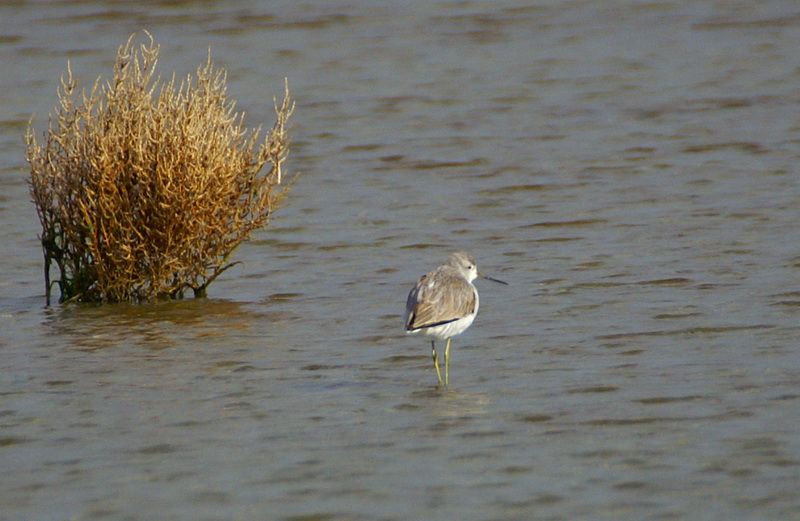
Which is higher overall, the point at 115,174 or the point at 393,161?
the point at 115,174

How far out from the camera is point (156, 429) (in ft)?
25.5

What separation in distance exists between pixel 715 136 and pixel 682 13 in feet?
28.1

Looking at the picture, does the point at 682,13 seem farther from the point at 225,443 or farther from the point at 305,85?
the point at 225,443

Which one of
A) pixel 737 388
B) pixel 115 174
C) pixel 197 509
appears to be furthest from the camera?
pixel 115 174

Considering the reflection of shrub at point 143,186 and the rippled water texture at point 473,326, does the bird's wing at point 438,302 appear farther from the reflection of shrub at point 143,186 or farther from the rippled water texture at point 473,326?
the reflection of shrub at point 143,186

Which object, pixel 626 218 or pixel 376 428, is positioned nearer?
pixel 376 428

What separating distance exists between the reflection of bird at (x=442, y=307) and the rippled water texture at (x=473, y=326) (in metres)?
0.34

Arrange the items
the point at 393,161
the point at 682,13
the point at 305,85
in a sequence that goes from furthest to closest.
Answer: the point at 682,13
the point at 305,85
the point at 393,161

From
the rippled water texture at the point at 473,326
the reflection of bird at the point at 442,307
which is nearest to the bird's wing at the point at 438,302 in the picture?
the reflection of bird at the point at 442,307

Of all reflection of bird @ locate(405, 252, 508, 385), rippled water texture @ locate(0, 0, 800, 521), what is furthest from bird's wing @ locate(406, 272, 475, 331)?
rippled water texture @ locate(0, 0, 800, 521)

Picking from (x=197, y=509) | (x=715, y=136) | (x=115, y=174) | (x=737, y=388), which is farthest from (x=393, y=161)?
(x=197, y=509)

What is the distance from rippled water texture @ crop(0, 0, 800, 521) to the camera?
6.84 metres

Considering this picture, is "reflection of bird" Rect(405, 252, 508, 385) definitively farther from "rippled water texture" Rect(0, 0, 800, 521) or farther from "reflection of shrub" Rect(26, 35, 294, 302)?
"reflection of shrub" Rect(26, 35, 294, 302)

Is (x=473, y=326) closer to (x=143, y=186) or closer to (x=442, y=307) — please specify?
(x=442, y=307)
